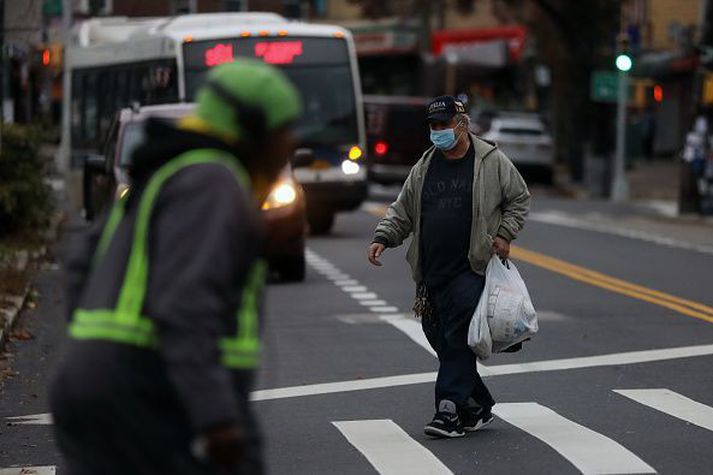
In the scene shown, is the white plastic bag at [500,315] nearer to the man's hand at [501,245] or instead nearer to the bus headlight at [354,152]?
the man's hand at [501,245]

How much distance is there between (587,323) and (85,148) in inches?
629

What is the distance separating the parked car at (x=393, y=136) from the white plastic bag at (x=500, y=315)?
28.6 meters

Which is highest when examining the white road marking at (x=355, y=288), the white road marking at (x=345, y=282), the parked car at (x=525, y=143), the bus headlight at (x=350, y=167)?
the bus headlight at (x=350, y=167)

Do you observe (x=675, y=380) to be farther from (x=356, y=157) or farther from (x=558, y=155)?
(x=558, y=155)

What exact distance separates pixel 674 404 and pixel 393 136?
28.0 meters

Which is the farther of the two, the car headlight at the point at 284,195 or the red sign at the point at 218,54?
the red sign at the point at 218,54

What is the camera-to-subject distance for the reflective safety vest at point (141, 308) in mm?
4547

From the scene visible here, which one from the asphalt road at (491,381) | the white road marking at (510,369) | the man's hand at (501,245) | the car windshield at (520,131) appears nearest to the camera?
the asphalt road at (491,381)

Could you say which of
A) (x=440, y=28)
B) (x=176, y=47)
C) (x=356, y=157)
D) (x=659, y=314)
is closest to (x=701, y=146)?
(x=356, y=157)

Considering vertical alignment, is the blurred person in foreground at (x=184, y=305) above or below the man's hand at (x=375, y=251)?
above

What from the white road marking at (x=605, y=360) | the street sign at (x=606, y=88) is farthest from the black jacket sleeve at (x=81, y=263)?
the street sign at (x=606, y=88)

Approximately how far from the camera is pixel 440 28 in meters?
70.4

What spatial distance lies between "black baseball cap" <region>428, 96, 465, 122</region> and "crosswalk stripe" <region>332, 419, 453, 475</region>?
166cm

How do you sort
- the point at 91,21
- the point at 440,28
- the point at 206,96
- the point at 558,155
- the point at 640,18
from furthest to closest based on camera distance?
the point at 440,28 < the point at 640,18 < the point at 558,155 < the point at 91,21 < the point at 206,96
